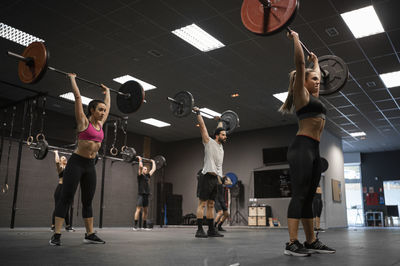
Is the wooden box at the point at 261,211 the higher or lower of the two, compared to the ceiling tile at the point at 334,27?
lower

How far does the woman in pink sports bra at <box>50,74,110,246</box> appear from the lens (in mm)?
2754

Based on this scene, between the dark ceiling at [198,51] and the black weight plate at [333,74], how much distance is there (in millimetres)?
Result: 2122

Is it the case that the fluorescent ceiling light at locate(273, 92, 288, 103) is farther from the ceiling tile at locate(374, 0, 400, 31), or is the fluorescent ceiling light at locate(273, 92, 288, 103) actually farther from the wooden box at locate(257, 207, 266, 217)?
the wooden box at locate(257, 207, 266, 217)

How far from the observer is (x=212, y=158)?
3891mm

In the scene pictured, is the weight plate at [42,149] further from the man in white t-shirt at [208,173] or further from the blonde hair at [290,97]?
the blonde hair at [290,97]

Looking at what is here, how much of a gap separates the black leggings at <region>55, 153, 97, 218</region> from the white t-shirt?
4.58ft

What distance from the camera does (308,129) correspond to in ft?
6.82

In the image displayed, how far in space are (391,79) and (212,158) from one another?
16.6ft

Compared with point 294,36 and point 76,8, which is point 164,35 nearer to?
point 76,8

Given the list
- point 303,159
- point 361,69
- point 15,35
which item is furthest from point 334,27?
point 15,35

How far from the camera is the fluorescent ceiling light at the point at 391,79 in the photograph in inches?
264

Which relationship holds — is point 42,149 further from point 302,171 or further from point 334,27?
point 302,171

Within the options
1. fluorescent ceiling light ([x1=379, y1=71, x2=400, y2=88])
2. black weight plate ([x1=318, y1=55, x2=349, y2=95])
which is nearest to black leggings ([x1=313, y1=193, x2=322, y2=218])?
fluorescent ceiling light ([x1=379, y1=71, x2=400, y2=88])

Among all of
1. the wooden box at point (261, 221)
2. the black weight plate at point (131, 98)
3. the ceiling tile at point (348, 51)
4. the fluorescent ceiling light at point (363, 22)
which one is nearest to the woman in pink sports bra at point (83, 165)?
the black weight plate at point (131, 98)
